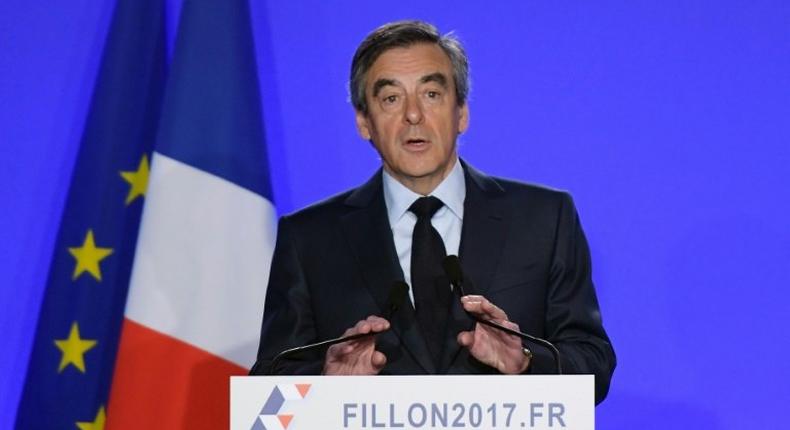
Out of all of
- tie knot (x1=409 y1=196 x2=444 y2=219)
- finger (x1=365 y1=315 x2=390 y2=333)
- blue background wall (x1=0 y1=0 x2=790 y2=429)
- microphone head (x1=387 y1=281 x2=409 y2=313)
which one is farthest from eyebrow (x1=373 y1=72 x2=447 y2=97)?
blue background wall (x1=0 y1=0 x2=790 y2=429)

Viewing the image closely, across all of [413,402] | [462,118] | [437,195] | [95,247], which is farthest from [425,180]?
[95,247]

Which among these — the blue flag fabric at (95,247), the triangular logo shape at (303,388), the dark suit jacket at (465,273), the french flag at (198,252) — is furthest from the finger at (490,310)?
the blue flag fabric at (95,247)

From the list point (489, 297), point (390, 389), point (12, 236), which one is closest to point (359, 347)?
point (390, 389)

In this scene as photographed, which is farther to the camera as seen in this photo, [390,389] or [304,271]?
[304,271]

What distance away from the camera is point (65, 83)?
3.05m

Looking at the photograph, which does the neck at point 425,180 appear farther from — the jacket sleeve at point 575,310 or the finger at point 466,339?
the finger at point 466,339

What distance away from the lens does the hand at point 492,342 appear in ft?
4.93

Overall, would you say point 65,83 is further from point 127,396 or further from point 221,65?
point 127,396

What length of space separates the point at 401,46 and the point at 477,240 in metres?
0.37

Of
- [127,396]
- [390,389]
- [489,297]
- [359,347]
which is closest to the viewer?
[390,389]

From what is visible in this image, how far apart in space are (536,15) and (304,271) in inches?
47.6

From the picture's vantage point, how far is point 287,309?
2016mm

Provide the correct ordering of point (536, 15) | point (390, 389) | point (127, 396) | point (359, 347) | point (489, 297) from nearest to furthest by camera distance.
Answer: point (390, 389) < point (359, 347) < point (489, 297) < point (127, 396) < point (536, 15)

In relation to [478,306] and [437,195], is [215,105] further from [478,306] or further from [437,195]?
[478,306]
